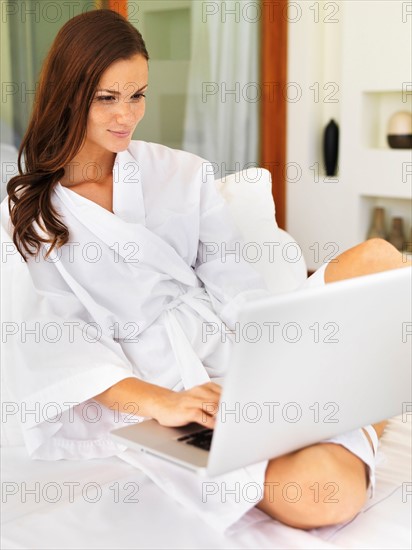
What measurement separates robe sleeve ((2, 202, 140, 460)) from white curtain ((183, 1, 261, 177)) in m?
2.18

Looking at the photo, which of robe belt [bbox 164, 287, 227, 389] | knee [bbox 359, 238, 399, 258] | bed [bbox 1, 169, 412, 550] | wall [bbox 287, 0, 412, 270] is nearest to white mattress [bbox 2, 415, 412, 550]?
bed [bbox 1, 169, 412, 550]

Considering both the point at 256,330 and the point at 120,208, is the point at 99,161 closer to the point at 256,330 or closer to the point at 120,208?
the point at 120,208

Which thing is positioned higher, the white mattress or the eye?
the eye

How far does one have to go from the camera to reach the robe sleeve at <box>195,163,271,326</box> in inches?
73.6

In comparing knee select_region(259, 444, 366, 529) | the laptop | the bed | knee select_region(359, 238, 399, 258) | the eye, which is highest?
the eye

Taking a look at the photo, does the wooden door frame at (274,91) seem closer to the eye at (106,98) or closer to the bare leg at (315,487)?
the eye at (106,98)

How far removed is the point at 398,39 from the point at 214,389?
296 centimetres

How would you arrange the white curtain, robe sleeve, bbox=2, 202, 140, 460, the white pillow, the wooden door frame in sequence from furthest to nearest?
the wooden door frame → the white curtain → the white pillow → robe sleeve, bbox=2, 202, 140, 460

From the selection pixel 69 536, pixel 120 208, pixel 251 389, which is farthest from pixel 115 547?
pixel 120 208

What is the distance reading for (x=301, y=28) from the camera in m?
4.19

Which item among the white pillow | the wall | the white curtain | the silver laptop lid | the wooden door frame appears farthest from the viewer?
the wooden door frame

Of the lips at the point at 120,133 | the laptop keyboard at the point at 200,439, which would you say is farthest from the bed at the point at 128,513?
the lips at the point at 120,133

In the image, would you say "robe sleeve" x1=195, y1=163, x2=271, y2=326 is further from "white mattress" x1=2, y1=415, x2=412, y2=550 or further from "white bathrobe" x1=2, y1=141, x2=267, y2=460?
"white mattress" x1=2, y1=415, x2=412, y2=550

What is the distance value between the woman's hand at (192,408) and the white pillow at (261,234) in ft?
2.58
